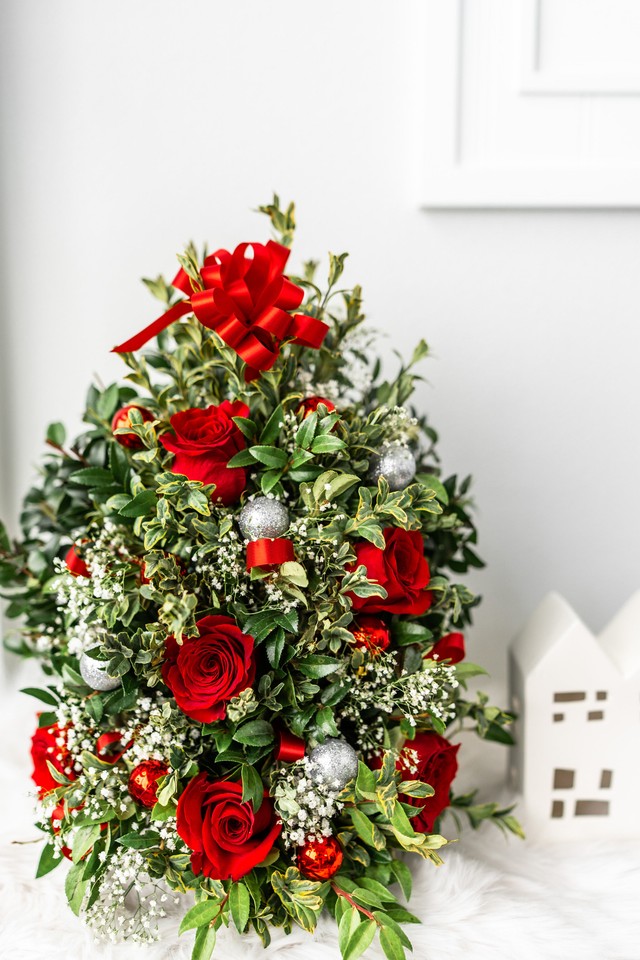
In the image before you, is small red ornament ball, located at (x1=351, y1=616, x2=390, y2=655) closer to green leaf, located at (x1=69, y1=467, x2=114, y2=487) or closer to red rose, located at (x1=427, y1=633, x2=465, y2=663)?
red rose, located at (x1=427, y1=633, x2=465, y2=663)

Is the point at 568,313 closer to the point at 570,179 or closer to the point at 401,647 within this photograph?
the point at 570,179

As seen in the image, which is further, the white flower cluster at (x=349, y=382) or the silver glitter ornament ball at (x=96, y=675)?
the white flower cluster at (x=349, y=382)

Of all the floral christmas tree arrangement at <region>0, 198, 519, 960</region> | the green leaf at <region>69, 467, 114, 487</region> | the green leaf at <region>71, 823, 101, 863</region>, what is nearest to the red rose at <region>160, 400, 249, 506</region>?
the floral christmas tree arrangement at <region>0, 198, 519, 960</region>

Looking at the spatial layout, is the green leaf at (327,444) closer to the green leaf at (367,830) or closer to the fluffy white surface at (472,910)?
the green leaf at (367,830)

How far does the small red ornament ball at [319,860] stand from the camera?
65 centimetres

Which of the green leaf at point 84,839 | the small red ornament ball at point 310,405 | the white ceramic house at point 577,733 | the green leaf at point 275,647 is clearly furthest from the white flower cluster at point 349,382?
the green leaf at point 84,839

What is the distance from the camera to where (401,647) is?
2.42 ft

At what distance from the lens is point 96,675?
0.66 metres

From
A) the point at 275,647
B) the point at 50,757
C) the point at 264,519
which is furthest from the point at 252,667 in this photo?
the point at 50,757

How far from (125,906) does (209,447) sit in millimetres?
446

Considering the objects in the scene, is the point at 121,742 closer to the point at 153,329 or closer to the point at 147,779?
the point at 147,779

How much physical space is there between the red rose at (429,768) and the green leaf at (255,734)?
0.12 metres

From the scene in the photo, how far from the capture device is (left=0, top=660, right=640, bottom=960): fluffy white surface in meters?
0.67

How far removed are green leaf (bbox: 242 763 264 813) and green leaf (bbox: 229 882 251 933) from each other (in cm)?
7
